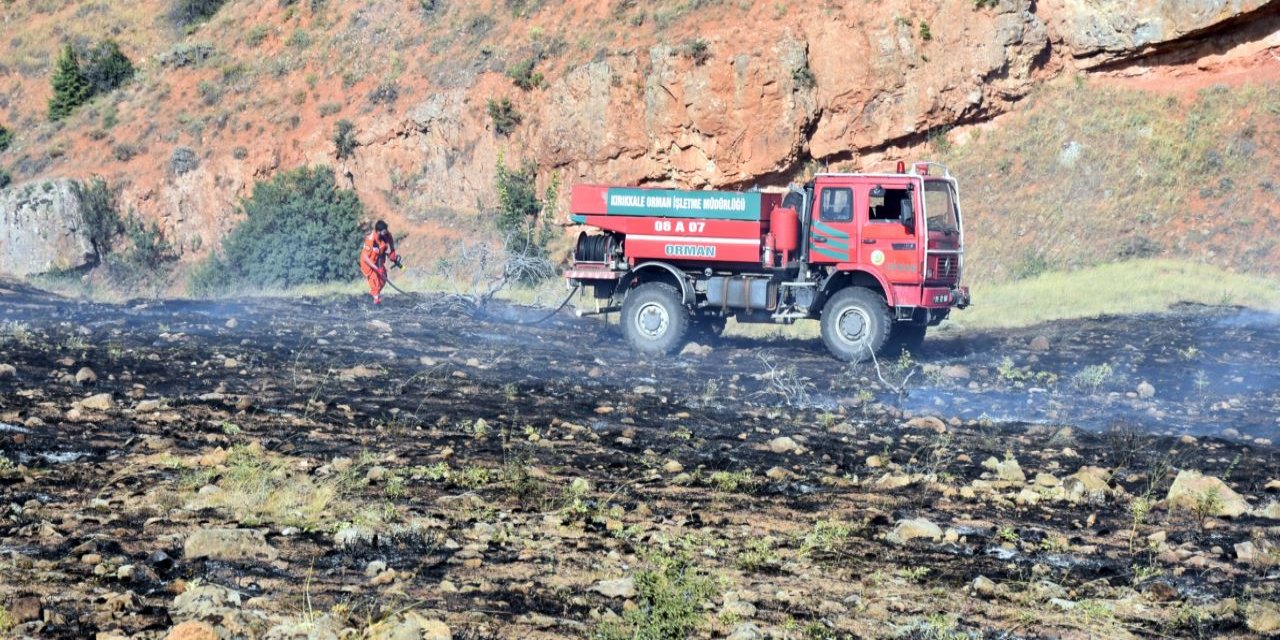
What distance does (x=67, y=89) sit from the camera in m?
41.2

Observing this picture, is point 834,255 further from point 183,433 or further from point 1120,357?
point 183,433

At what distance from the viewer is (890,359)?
17266 mm

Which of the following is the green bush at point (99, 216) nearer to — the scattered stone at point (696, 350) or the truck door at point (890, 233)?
the scattered stone at point (696, 350)

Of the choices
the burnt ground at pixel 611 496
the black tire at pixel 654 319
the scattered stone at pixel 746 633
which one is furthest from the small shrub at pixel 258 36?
the scattered stone at pixel 746 633

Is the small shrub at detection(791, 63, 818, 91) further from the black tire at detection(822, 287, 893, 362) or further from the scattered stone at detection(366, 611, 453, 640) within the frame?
the scattered stone at detection(366, 611, 453, 640)

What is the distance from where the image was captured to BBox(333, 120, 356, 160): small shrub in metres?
34.2

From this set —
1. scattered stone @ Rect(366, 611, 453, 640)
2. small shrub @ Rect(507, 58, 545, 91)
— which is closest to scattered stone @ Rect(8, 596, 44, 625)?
scattered stone @ Rect(366, 611, 453, 640)

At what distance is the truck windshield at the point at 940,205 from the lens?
54.0 ft

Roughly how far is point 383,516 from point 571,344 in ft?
35.8

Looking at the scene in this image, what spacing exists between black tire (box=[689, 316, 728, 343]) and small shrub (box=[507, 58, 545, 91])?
49.8ft

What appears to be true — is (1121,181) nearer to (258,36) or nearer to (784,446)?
(784,446)

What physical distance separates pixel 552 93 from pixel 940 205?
1712 cm

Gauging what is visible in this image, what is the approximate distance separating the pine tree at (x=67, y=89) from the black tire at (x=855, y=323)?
32.2m

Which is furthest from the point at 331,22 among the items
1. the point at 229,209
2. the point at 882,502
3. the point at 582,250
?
the point at 882,502
